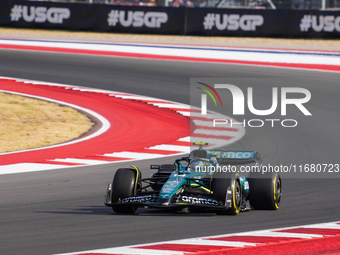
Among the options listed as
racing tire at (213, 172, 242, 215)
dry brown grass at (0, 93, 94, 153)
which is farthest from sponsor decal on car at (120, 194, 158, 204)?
dry brown grass at (0, 93, 94, 153)

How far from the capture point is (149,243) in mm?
7453

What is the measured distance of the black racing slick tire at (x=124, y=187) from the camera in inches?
358

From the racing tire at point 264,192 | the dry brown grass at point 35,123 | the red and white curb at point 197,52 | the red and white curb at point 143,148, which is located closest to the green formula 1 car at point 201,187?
the racing tire at point 264,192

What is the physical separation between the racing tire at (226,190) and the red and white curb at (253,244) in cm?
79

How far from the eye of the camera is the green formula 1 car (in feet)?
28.8

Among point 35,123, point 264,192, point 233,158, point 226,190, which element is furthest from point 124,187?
point 35,123

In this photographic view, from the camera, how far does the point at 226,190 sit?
8758 mm

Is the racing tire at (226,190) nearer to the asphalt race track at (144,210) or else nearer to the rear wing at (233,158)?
the asphalt race track at (144,210)

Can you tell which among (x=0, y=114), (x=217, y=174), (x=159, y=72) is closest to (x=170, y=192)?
(x=217, y=174)

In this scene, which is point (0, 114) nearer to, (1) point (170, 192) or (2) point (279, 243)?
(1) point (170, 192)

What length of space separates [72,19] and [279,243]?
1188 inches

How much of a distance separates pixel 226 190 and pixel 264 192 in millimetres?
795

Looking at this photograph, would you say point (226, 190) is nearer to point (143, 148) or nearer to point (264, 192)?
point (264, 192)

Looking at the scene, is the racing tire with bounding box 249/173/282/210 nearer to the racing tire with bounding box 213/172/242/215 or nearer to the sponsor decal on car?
the racing tire with bounding box 213/172/242/215
